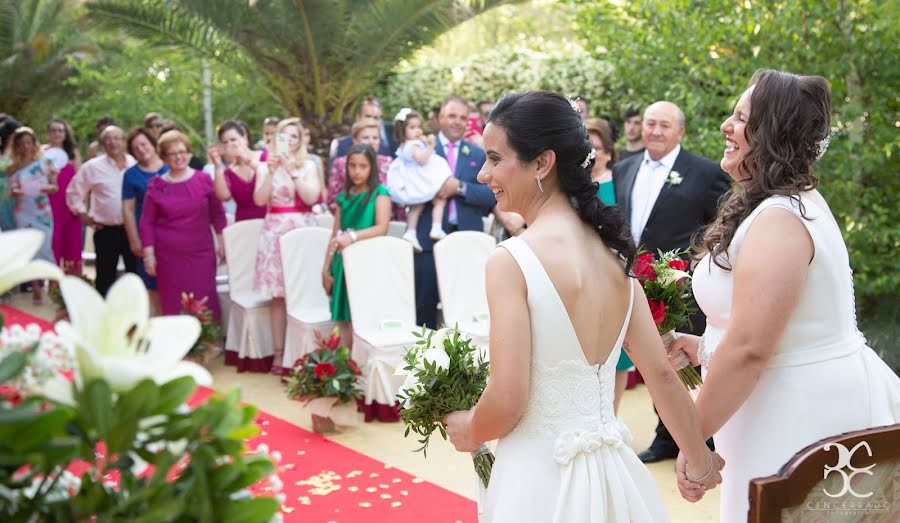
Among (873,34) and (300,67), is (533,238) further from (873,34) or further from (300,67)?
(300,67)

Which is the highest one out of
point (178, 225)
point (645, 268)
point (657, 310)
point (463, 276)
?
point (645, 268)

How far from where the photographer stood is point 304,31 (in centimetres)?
1155

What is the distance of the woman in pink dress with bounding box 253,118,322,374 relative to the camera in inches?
313

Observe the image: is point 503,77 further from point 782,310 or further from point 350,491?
point 782,310

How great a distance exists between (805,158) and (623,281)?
0.68m

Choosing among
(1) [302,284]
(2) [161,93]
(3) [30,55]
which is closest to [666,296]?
(1) [302,284]

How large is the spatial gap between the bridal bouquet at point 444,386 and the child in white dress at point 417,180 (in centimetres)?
506

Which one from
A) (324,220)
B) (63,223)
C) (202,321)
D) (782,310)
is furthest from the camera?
(63,223)

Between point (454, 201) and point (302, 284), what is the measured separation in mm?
1456

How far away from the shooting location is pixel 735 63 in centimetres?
696

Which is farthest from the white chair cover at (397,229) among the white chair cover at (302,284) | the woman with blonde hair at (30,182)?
the woman with blonde hair at (30,182)

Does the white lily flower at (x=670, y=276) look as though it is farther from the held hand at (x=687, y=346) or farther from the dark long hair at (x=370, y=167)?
the dark long hair at (x=370, y=167)

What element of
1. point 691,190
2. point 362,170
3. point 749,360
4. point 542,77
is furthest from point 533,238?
point 542,77

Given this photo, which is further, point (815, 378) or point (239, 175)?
point (239, 175)
